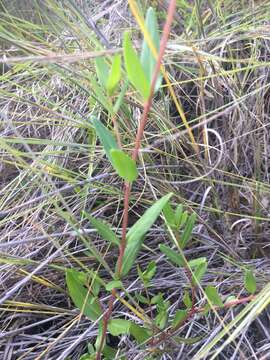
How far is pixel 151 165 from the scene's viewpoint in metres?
0.94

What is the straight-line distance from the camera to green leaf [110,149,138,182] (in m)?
0.57

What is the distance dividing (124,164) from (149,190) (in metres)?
0.33

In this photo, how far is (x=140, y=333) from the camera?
2.28 ft

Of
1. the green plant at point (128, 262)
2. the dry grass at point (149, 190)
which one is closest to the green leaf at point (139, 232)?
the green plant at point (128, 262)

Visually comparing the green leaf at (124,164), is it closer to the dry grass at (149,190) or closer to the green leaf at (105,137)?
the green leaf at (105,137)

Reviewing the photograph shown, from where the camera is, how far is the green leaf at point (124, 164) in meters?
0.57

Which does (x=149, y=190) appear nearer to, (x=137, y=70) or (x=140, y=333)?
(x=140, y=333)

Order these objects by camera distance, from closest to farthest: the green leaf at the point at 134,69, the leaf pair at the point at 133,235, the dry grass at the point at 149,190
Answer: the green leaf at the point at 134,69
the leaf pair at the point at 133,235
the dry grass at the point at 149,190

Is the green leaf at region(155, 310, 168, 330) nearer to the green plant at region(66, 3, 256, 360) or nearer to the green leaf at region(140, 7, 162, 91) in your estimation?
the green plant at region(66, 3, 256, 360)

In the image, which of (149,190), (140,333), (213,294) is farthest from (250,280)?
(149,190)

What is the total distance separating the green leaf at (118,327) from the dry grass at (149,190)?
2.7 inches

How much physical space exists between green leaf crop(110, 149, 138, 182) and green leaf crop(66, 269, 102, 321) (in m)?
0.16

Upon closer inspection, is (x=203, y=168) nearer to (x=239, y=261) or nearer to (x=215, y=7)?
(x=239, y=261)

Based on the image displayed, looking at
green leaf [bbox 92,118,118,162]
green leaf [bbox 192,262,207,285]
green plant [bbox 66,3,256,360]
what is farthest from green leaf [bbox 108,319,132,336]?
green leaf [bbox 92,118,118,162]
